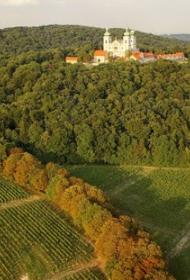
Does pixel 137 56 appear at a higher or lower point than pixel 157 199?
higher

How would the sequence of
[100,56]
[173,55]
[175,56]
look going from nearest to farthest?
[100,56]
[173,55]
[175,56]

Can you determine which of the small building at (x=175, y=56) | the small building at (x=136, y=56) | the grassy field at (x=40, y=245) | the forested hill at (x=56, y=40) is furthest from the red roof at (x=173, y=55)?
the grassy field at (x=40, y=245)

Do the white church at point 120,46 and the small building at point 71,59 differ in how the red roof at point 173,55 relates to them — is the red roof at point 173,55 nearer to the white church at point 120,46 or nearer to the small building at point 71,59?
the white church at point 120,46

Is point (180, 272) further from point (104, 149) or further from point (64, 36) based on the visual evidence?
point (64, 36)

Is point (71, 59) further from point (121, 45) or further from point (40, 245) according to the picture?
point (40, 245)

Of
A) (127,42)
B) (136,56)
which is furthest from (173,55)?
(127,42)
